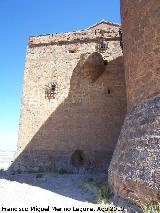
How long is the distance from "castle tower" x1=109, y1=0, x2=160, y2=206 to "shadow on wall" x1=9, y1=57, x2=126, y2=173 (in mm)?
4832

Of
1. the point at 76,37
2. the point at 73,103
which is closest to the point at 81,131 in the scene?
the point at 73,103

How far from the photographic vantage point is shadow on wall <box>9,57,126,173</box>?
13.4 m

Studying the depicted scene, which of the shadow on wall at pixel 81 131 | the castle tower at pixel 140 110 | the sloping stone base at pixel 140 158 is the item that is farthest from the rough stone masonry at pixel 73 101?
the sloping stone base at pixel 140 158

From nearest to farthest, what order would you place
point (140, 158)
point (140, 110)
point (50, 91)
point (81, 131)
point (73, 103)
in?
1. point (140, 158)
2. point (140, 110)
3. point (81, 131)
4. point (73, 103)
5. point (50, 91)

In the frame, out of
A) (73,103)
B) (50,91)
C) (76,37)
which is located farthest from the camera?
(76,37)

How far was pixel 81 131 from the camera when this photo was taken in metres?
13.7

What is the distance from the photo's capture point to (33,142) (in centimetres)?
1409

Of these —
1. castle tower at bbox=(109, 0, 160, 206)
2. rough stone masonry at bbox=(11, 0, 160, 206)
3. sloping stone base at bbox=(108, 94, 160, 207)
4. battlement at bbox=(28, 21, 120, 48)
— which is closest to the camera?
sloping stone base at bbox=(108, 94, 160, 207)

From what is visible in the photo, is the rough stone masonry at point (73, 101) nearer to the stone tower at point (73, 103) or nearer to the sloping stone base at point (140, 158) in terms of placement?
the stone tower at point (73, 103)

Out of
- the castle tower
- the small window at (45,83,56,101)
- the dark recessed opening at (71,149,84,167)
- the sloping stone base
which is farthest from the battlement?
the sloping stone base

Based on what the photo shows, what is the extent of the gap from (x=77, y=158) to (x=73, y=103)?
9.25ft

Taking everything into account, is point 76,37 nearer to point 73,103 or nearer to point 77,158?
point 73,103

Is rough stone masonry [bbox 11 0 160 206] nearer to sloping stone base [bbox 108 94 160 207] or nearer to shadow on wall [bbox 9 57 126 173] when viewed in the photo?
shadow on wall [bbox 9 57 126 173]

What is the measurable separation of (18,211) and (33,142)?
7.92 metres
